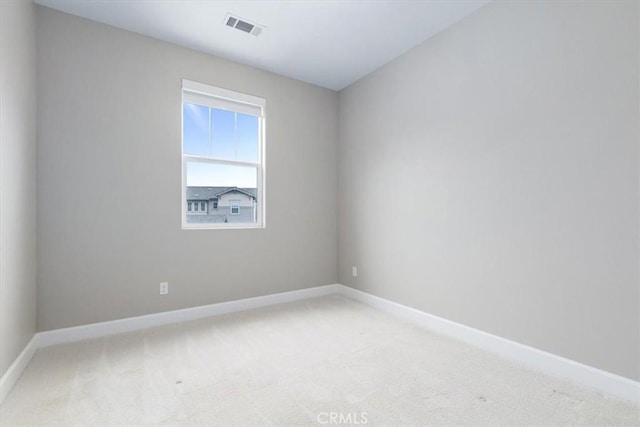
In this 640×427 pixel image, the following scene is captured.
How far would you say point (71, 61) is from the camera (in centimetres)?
260

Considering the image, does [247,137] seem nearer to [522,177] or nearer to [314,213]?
[314,213]

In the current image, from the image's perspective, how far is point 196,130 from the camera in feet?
10.7

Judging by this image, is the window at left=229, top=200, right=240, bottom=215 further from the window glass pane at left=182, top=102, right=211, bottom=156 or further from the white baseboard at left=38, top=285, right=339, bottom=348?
the white baseboard at left=38, top=285, right=339, bottom=348

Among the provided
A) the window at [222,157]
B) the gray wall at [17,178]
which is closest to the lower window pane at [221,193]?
the window at [222,157]

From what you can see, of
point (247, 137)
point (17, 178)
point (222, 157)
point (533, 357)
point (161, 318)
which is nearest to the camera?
point (17, 178)

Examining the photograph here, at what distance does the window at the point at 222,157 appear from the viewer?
3203mm

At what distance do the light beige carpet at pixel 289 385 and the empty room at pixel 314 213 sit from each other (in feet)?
0.06

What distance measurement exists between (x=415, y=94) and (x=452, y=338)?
7.75 ft

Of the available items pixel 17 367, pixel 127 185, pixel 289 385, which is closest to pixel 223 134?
pixel 127 185

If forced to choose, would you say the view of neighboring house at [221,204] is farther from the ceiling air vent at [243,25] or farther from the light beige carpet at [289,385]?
the ceiling air vent at [243,25]

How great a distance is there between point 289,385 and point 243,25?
2.97 metres

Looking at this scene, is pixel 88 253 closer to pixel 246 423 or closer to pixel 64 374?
pixel 64 374

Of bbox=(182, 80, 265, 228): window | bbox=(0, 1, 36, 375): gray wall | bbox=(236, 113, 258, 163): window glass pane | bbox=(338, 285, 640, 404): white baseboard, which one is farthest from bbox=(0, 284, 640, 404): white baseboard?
bbox=(236, 113, 258, 163): window glass pane

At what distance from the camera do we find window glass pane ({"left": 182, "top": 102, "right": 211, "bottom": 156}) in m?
3.19
